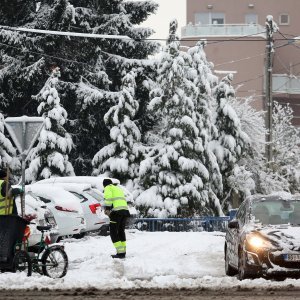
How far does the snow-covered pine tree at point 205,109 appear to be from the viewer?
47.9 metres

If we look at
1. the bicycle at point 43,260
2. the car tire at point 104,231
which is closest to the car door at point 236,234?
the bicycle at point 43,260

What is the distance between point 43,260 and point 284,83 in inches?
2586

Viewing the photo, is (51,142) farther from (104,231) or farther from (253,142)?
(104,231)

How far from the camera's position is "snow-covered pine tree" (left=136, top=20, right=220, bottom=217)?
4566 centimetres

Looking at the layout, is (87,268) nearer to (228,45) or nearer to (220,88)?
(220,88)

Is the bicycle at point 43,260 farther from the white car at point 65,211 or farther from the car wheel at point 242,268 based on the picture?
the white car at point 65,211

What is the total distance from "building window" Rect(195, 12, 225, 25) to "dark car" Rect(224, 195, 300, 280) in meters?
67.3

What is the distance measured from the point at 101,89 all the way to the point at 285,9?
118 ft

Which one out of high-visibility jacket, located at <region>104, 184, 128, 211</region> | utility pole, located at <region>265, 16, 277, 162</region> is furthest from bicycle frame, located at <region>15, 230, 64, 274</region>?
utility pole, located at <region>265, 16, 277, 162</region>

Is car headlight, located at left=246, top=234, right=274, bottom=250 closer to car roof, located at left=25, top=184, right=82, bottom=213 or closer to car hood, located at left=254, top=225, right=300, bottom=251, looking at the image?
car hood, located at left=254, top=225, right=300, bottom=251

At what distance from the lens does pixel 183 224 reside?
1646 inches

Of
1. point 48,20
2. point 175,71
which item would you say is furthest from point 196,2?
point 175,71

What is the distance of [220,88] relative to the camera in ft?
164

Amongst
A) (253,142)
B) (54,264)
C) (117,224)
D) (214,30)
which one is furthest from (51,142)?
(214,30)
